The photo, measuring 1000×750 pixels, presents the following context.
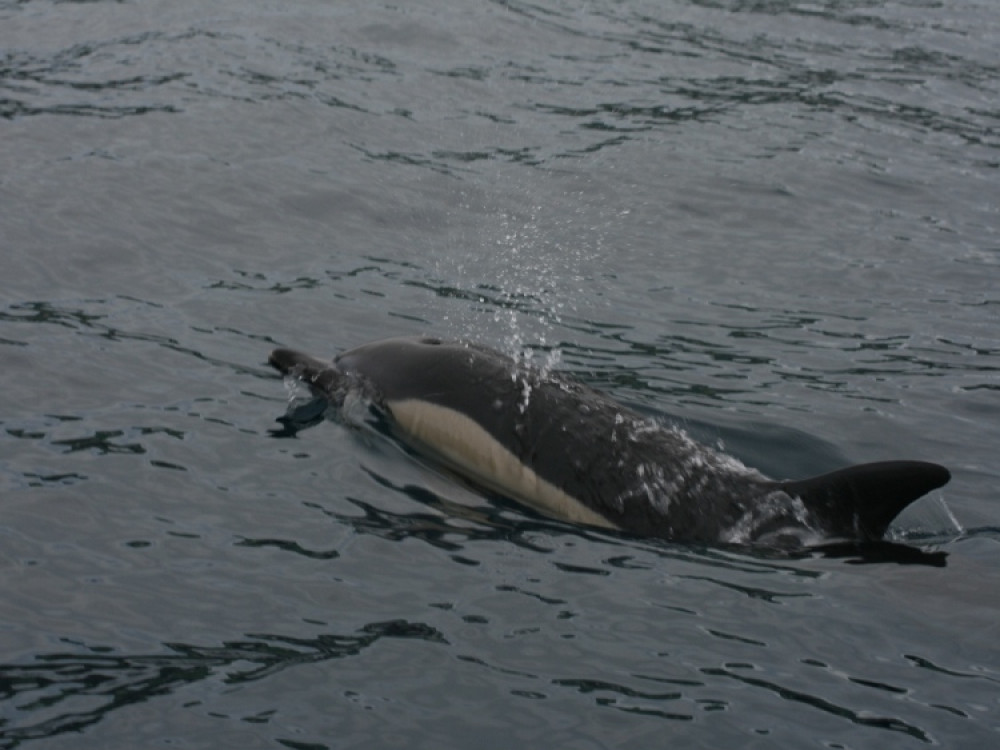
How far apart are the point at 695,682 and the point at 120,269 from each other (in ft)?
23.9

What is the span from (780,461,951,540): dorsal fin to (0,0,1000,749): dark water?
1.23ft

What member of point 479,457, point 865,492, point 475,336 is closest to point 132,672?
point 479,457

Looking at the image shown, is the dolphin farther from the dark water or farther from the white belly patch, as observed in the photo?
the dark water

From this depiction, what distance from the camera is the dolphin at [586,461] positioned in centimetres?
797

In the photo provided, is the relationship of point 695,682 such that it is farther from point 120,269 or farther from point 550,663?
point 120,269

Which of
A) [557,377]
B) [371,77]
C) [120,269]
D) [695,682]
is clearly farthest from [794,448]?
[371,77]

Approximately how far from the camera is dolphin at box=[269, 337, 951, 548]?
26.2 ft

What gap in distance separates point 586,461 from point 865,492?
5.32ft

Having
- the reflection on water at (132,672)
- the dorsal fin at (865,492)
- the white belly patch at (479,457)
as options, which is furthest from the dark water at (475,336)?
the dorsal fin at (865,492)

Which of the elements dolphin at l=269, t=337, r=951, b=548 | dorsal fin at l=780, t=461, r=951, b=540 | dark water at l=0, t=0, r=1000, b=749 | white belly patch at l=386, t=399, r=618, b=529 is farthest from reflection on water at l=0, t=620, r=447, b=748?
dorsal fin at l=780, t=461, r=951, b=540

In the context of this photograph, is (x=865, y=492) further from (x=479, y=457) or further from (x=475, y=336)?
(x=475, y=336)

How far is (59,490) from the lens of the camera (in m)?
8.34

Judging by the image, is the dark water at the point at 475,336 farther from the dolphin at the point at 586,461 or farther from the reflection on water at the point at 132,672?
the dolphin at the point at 586,461

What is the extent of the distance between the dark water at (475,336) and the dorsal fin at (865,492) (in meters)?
0.37
